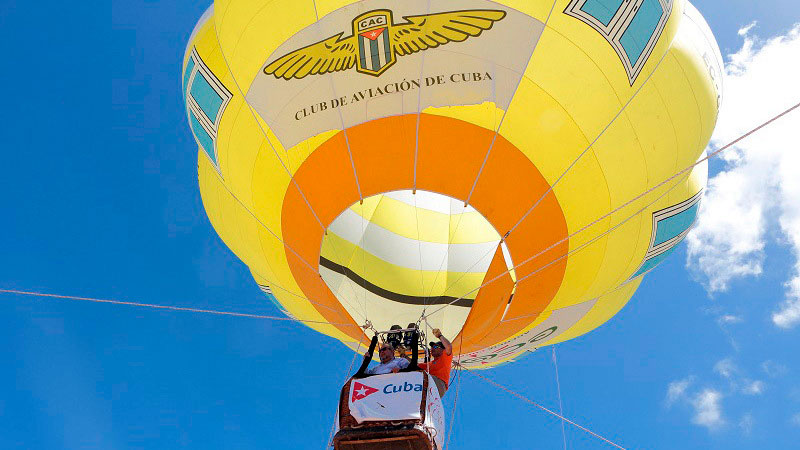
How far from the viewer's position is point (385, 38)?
4391 millimetres

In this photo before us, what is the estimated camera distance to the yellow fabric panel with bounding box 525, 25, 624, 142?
441 centimetres

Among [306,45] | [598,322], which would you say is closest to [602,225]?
[598,322]

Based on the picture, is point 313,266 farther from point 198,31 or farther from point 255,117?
point 198,31

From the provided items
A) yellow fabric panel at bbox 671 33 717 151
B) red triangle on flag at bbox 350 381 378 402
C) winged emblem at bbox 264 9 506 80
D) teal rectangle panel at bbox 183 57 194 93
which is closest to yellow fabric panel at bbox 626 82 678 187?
yellow fabric panel at bbox 671 33 717 151

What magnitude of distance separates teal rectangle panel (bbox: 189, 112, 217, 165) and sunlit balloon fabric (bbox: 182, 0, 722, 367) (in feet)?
0.06

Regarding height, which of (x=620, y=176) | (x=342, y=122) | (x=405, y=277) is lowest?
(x=620, y=176)

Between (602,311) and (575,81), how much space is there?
276 cm

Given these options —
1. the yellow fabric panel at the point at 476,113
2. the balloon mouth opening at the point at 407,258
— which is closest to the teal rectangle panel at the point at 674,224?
the yellow fabric panel at the point at 476,113

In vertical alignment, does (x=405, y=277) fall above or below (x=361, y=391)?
above

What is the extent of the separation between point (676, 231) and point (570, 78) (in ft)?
6.38

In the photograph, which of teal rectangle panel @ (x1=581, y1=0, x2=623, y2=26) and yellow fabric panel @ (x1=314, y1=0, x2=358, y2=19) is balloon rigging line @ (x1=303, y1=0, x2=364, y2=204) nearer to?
yellow fabric panel @ (x1=314, y1=0, x2=358, y2=19)

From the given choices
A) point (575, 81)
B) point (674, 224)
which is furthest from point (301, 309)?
point (674, 224)

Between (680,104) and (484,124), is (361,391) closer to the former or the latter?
(484,124)

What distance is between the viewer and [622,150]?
4.68 meters
